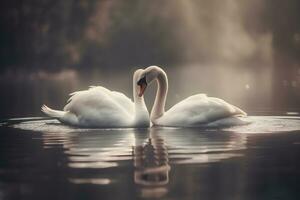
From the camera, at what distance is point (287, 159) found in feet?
38.2

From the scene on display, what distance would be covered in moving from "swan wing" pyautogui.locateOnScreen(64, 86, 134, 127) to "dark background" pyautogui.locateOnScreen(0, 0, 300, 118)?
31.8 feet

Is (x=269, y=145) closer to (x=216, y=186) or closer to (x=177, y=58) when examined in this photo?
(x=216, y=186)

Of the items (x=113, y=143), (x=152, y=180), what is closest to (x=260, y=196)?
(x=152, y=180)

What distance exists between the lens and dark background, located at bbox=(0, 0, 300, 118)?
4347cm

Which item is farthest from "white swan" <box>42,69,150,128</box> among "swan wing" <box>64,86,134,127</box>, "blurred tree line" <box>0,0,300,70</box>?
"blurred tree line" <box>0,0,300,70</box>

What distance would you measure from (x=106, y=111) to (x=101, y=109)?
4.9 inches

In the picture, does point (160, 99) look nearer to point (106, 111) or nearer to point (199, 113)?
point (199, 113)

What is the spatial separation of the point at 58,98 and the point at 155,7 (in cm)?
4398

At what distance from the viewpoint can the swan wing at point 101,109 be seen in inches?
628

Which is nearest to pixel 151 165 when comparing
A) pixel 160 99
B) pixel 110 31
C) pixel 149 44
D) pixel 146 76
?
pixel 146 76

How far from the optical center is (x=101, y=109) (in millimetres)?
16031

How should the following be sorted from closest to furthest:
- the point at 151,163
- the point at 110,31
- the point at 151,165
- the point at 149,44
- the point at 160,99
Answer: the point at 151,165 → the point at 151,163 → the point at 160,99 → the point at 110,31 → the point at 149,44

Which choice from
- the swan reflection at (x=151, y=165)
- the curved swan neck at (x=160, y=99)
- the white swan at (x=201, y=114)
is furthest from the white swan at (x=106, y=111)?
the swan reflection at (x=151, y=165)

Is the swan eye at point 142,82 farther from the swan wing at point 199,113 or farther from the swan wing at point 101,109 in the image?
the swan wing at point 199,113
